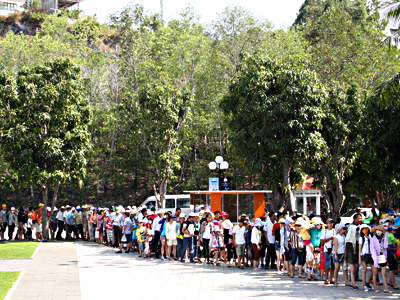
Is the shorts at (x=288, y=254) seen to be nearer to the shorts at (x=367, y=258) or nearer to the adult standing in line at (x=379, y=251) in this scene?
the shorts at (x=367, y=258)

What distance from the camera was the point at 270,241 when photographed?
13.6 m

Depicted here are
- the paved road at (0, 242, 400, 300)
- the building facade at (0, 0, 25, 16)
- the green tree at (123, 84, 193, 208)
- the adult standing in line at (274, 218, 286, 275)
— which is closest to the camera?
the paved road at (0, 242, 400, 300)

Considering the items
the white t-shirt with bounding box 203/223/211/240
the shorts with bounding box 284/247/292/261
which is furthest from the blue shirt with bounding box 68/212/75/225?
the shorts with bounding box 284/247/292/261

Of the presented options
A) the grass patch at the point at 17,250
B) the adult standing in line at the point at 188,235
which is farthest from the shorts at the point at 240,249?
the grass patch at the point at 17,250

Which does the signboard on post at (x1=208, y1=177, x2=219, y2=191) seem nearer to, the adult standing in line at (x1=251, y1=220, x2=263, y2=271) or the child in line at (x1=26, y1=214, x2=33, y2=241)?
the adult standing in line at (x1=251, y1=220, x2=263, y2=271)

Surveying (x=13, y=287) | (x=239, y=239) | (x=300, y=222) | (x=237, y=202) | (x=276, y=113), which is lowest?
(x=13, y=287)

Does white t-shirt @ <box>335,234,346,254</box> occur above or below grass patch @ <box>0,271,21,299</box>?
above

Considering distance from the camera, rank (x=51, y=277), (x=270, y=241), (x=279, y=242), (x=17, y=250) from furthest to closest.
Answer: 1. (x=17, y=250)
2. (x=270, y=241)
3. (x=279, y=242)
4. (x=51, y=277)

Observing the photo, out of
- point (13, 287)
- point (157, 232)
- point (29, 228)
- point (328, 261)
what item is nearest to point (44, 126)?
point (29, 228)

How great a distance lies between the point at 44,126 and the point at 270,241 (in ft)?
47.4

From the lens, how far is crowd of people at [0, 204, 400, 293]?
10.6 meters

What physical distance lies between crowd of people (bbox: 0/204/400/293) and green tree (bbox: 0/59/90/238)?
7.60 ft

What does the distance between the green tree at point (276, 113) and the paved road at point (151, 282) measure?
9076 mm

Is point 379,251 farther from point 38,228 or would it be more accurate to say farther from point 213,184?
point 38,228
